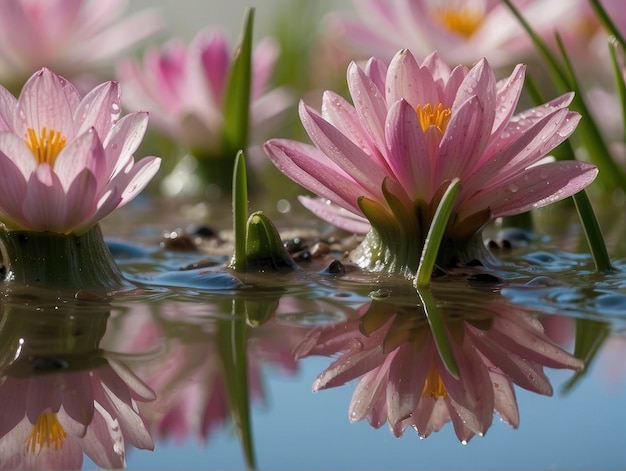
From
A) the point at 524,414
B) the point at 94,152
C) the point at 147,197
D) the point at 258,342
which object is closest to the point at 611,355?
the point at 524,414

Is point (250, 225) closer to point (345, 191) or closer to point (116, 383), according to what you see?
point (345, 191)

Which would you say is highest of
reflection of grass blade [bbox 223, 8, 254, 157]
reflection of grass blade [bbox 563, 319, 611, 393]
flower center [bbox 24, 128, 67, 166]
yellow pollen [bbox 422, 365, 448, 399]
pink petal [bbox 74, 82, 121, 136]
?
reflection of grass blade [bbox 223, 8, 254, 157]

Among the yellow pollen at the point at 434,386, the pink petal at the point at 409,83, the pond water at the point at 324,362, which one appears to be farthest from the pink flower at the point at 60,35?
the yellow pollen at the point at 434,386

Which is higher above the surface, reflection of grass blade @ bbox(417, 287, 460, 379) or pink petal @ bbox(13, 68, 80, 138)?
pink petal @ bbox(13, 68, 80, 138)

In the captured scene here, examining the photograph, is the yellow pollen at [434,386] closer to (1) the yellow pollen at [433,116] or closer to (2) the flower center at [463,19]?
(1) the yellow pollen at [433,116]

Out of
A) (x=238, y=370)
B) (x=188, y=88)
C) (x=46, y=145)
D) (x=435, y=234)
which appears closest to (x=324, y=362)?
(x=238, y=370)

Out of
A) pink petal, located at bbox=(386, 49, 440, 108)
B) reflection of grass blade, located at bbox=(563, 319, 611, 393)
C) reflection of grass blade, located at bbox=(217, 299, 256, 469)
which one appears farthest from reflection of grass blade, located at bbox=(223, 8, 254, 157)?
reflection of grass blade, located at bbox=(563, 319, 611, 393)

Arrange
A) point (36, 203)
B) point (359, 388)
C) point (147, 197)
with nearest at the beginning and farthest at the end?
point (359, 388) → point (36, 203) → point (147, 197)

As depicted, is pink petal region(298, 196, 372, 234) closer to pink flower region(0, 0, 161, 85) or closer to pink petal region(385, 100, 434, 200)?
pink petal region(385, 100, 434, 200)
